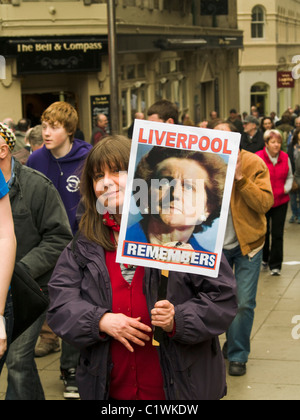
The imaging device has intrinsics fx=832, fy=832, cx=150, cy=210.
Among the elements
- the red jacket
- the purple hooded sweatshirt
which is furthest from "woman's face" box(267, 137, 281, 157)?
the purple hooded sweatshirt

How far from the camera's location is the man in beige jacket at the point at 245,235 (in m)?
6.06

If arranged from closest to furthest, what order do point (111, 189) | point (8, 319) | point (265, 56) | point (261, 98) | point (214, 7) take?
point (111, 189) < point (8, 319) < point (214, 7) < point (261, 98) < point (265, 56)

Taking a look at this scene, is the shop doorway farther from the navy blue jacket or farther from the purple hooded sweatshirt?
the navy blue jacket

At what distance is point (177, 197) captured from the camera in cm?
311

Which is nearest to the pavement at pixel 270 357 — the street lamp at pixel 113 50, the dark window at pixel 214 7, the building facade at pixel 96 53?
the street lamp at pixel 113 50

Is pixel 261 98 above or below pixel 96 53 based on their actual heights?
below

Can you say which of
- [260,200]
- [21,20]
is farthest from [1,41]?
[260,200]

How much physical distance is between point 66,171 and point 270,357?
2.24 meters

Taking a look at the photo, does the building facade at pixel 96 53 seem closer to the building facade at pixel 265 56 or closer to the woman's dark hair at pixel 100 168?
the building facade at pixel 265 56

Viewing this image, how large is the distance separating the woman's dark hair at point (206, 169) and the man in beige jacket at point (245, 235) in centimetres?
276

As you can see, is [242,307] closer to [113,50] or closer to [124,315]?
[124,315]

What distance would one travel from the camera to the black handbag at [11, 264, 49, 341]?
390cm

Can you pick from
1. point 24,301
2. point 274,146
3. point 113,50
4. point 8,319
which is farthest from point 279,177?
point 8,319
